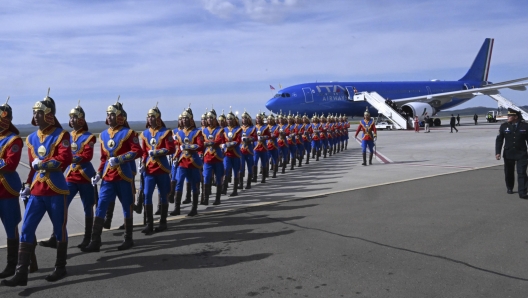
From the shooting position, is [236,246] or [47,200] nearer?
[47,200]

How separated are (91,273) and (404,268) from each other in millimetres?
3482

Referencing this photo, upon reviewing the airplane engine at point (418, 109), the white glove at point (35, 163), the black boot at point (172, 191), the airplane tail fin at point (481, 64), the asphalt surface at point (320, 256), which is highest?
the airplane tail fin at point (481, 64)

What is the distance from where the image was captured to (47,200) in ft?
17.7

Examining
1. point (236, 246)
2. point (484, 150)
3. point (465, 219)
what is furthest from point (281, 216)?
point (484, 150)

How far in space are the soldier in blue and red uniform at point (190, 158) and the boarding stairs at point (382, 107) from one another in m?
32.4

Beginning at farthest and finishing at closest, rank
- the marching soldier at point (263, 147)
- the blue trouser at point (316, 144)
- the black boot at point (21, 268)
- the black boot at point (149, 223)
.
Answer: the blue trouser at point (316, 144)
the marching soldier at point (263, 147)
the black boot at point (149, 223)
the black boot at point (21, 268)

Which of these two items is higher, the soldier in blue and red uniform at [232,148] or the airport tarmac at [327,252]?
the soldier in blue and red uniform at [232,148]

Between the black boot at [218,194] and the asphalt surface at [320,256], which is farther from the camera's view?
the black boot at [218,194]

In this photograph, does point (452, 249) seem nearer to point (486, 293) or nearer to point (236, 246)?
point (486, 293)

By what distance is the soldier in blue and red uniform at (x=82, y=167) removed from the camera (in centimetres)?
670

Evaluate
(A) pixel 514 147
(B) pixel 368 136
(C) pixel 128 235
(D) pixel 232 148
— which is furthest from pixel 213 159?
(B) pixel 368 136

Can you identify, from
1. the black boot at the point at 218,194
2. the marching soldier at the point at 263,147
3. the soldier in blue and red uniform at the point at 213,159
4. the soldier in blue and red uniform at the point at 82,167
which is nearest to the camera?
the soldier in blue and red uniform at the point at 82,167

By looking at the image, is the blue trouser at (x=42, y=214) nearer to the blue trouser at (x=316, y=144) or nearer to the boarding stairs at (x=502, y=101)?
the blue trouser at (x=316, y=144)

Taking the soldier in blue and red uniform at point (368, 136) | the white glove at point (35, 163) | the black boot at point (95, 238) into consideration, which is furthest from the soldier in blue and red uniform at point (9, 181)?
the soldier in blue and red uniform at point (368, 136)
